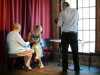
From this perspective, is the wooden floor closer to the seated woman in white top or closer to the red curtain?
the seated woman in white top

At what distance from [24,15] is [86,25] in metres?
1.78

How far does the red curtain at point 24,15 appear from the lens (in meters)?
6.66

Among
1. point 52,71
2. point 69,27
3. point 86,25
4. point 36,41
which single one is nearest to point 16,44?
point 36,41

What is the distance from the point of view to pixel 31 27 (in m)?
7.47

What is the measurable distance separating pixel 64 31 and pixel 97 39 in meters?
1.54

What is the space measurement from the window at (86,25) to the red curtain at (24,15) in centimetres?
99

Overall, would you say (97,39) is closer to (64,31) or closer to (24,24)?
(64,31)

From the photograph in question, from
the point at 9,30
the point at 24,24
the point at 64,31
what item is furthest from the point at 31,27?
the point at 64,31

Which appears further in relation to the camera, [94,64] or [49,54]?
[49,54]

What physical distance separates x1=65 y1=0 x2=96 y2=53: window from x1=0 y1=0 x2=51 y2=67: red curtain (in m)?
0.99

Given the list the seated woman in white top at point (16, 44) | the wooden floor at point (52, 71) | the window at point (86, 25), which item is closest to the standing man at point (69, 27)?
the wooden floor at point (52, 71)

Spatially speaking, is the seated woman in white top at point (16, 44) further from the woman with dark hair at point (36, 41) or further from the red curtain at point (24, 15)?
the woman with dark hair at point (36, 41)

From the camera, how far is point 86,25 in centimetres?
772

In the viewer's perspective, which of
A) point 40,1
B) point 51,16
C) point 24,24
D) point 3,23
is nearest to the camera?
point 3,23
